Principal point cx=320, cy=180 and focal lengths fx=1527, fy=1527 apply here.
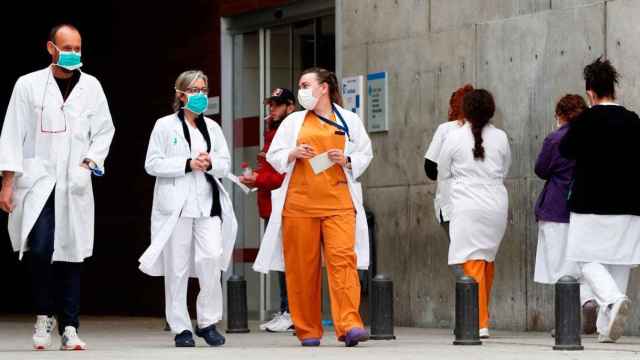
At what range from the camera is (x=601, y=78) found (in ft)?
37.6

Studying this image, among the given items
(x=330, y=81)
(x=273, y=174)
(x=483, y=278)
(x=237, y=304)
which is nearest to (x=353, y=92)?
(x=273, y=174)

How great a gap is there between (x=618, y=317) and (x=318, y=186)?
234 centimetres

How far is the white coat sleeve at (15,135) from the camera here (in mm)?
10430

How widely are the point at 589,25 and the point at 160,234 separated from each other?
417 cm

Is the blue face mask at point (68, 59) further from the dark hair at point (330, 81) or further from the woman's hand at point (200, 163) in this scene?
the dark hair at point (330, 81)

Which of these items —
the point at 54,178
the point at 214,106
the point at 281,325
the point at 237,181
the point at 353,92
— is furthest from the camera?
the point at 214,106

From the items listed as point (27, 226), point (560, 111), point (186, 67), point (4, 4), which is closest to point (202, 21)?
point (186, 67)

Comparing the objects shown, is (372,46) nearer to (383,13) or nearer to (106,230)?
(383,13)

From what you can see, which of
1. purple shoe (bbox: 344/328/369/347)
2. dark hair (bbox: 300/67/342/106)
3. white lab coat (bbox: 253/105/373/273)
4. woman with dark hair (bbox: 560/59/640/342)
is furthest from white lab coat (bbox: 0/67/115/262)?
woman with dark hair (bbox: 560/59/640/342)

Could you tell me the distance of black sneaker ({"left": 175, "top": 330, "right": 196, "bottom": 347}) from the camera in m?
11.2

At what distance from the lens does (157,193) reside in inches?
453

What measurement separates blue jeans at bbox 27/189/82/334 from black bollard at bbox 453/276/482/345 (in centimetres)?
276

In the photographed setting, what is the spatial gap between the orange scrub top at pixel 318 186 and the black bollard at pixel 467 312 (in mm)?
992

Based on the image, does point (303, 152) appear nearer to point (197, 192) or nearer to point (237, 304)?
point (197, 192)
